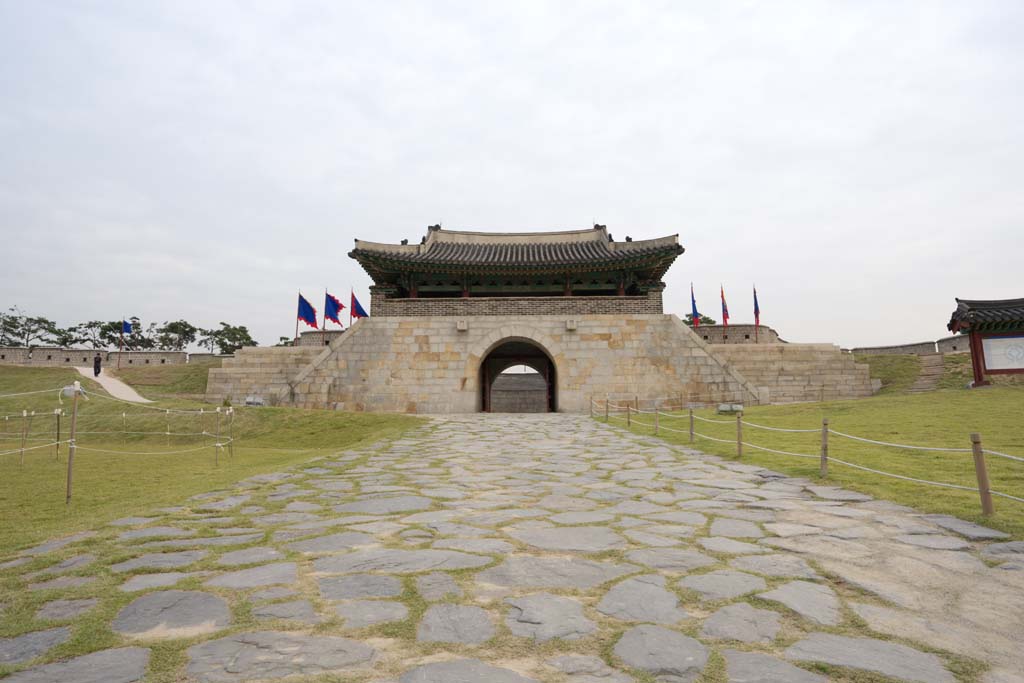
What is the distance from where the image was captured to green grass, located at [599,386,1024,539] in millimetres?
4586

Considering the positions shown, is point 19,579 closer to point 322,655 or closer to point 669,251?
point 322,655

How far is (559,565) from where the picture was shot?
10.1 feet

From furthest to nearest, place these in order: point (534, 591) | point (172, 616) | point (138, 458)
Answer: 1. point (138, 458)
2. point (534, 591)
3. point (172, 616)

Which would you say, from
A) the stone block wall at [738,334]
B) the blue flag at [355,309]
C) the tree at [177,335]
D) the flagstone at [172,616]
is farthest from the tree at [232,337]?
the flagstone at [172,616]

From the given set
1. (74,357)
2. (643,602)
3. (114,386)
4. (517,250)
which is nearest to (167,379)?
(114,386)

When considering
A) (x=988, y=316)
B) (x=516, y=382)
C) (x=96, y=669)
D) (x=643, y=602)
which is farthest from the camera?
(x=516, y=382)

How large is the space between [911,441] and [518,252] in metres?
18.2

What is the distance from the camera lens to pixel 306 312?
78.6 ft

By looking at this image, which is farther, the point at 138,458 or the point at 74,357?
the point at 74,357

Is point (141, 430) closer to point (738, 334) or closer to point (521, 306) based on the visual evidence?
point (521, 306)

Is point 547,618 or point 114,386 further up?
point 114,386

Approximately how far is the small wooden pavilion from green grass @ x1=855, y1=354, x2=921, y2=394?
460 cm

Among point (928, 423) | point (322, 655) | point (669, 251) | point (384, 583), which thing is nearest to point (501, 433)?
point (928, 423)

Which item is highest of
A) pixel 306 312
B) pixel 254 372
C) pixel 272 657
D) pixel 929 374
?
pixel 306 312
